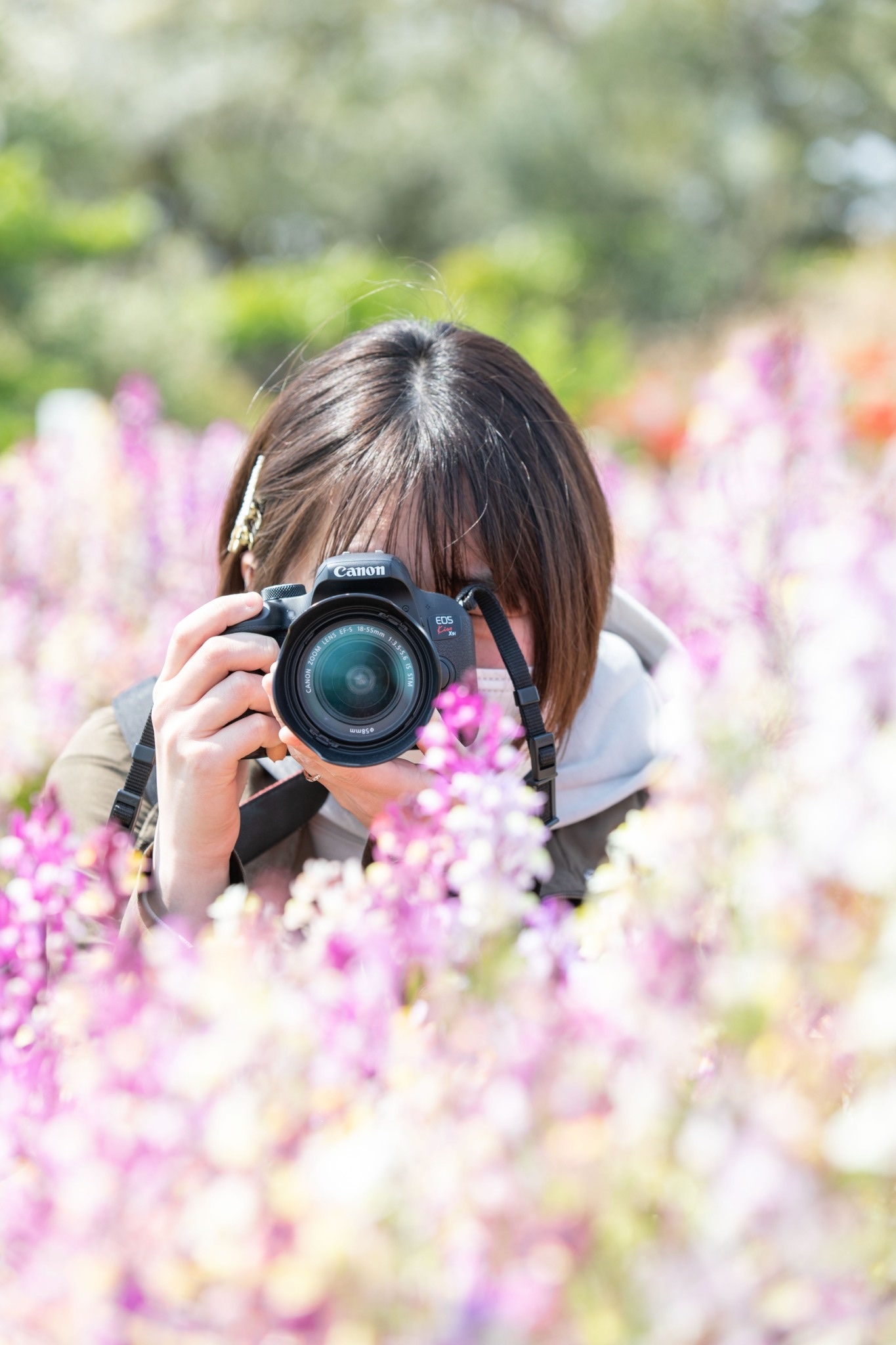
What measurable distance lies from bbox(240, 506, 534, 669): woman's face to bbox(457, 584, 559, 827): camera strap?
24 millimetres

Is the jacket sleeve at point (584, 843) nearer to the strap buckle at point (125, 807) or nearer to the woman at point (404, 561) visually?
the woman at point (404, 561)

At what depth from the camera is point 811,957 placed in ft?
1.44

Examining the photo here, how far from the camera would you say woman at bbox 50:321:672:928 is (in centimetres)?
103

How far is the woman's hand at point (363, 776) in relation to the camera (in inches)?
39.5

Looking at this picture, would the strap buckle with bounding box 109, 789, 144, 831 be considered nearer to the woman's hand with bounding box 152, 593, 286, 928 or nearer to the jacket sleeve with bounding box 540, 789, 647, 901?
the woman's hand with bounding box 152, 593, 286, 928

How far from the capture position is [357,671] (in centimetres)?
96

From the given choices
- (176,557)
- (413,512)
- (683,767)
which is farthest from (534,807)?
(176,557)

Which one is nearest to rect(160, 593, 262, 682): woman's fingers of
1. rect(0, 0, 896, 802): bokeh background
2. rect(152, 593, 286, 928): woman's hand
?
rect(152, 593, 286, 928): woman's hand

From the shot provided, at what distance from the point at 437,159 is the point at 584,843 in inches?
582

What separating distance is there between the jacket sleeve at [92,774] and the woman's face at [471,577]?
0.30m

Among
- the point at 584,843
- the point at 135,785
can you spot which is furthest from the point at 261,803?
the point at 584,843

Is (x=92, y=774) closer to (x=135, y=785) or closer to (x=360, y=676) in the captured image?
(x=135, y=785)

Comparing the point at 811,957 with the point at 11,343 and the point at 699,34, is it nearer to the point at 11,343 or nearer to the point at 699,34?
the point at 11,343

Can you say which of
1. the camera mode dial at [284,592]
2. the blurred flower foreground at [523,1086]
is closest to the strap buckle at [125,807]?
the camera mode dial at [284,592]
